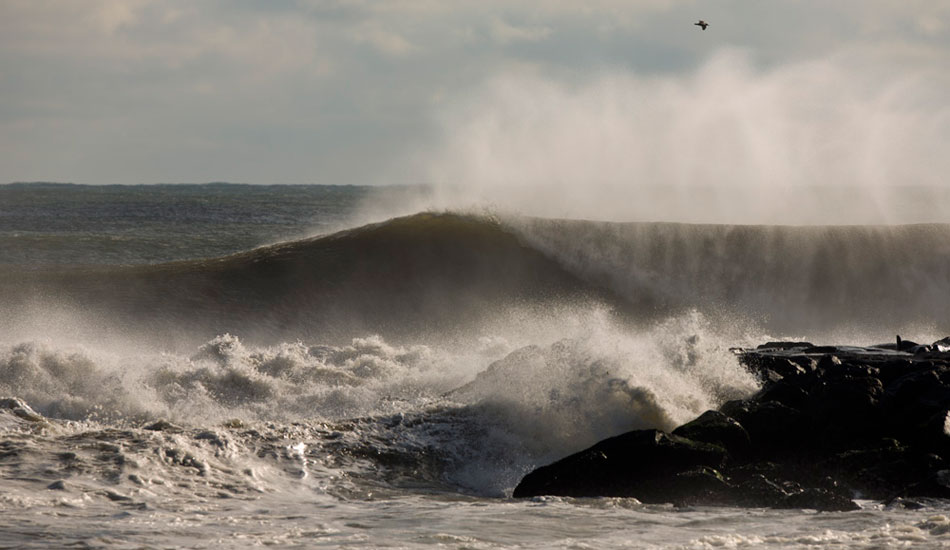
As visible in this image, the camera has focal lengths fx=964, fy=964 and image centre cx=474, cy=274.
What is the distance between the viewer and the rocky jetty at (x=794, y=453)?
26.3ft

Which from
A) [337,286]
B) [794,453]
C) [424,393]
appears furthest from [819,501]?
[337,286]

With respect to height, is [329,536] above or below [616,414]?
below

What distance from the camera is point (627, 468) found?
8.18 meters

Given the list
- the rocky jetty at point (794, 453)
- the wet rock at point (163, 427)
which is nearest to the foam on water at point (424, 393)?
the wet rock at point (163, 427)

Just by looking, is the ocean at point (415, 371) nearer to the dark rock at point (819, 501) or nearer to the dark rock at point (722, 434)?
the dark rock at point (819, 501)

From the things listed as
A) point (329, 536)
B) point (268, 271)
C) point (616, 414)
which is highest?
point (268, 271)

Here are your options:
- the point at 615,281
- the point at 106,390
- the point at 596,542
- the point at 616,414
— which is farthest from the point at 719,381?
the point at 615,281

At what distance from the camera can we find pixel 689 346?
12.0m

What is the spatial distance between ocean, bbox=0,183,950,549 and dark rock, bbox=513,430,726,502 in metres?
0.28

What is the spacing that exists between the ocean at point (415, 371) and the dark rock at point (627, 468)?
11.2 inches

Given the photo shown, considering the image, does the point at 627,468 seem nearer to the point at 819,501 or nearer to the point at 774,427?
the point at 819,501

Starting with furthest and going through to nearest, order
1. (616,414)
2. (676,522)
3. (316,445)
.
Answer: (616,414) → (316,445) → (676,522)

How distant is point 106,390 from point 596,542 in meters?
6.76

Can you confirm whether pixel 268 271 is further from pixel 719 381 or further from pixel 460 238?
pixel 719 381
